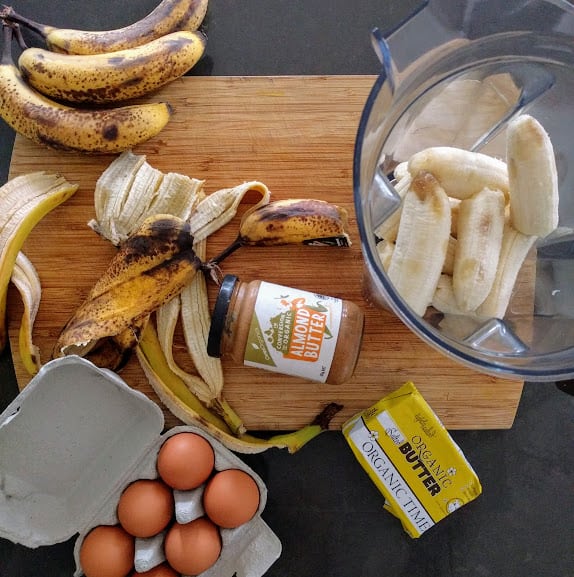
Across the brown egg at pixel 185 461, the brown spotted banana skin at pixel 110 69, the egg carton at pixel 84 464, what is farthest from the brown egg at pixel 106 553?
the brown spotted banana skin at pixel 110 69

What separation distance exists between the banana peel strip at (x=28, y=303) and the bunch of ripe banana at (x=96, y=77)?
8.6 inches

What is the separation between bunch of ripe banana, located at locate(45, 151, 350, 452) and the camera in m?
0.97

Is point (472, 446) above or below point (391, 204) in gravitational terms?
below

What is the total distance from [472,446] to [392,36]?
77 cm

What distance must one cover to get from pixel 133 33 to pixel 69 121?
202 millimetres

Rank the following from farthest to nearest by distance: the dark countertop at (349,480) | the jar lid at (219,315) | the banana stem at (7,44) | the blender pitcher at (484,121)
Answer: the dark countertop at (349,480)
the banana stem at (7,44)
the jar lid at (219,315)
the blender pitcher at (484,121)

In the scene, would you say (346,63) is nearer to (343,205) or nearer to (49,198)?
(343,205)

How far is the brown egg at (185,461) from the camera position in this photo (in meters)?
0.95

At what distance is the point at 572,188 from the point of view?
87 cm

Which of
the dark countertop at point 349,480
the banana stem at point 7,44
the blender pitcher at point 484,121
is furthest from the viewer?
the dark countertop at point 349,480

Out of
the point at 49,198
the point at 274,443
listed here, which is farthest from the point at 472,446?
the point at 49,198

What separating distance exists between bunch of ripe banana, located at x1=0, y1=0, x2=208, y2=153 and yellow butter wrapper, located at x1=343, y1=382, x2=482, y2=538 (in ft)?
2.07

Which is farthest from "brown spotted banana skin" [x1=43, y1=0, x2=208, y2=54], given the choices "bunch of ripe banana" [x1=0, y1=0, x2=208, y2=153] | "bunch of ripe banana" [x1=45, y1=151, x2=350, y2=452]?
"bunch of ripe banana" [x1=45, y1=151, x2=350, y2=452]

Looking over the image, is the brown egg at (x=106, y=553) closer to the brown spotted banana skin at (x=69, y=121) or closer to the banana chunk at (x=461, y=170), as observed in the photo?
the brown spotted banana skin at (x=69, y=121)
